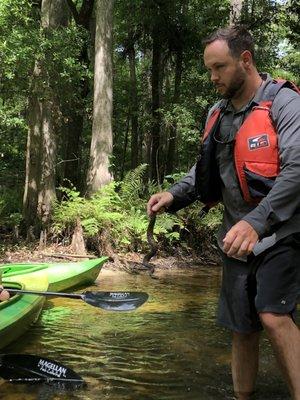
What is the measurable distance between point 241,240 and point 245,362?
0.92 metres

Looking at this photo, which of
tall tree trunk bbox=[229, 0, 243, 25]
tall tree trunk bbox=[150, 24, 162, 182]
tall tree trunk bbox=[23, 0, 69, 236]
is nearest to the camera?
tall tree trunk bbox=[23, 0, 69, 236]

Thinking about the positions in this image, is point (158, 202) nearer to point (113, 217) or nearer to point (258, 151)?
point (258, 151)

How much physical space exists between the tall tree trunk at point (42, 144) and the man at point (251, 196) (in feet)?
27.7

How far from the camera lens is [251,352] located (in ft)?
8.68

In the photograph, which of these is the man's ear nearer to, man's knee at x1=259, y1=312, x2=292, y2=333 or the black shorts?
the black shorts

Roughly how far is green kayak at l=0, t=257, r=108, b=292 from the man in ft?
15.1

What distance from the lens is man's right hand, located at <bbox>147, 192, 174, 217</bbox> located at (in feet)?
8.87

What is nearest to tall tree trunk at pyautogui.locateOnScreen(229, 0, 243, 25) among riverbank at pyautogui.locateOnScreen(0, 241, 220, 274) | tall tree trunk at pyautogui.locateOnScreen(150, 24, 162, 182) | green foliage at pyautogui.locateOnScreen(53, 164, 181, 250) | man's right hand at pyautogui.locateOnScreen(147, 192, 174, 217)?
Result: tall tree trunk at pyautogui.locateOnScreen(150, 24, 162, 182)

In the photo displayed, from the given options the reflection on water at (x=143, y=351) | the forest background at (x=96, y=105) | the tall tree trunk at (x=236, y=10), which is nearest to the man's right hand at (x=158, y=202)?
the reflection on water at (x=143, y=351)

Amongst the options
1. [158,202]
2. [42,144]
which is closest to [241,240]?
[158,202]

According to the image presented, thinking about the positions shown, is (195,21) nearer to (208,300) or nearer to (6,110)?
(6,110)

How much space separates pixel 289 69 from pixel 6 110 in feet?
49.1

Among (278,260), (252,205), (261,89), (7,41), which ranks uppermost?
(7,41)

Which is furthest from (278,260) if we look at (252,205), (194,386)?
(194,386)
